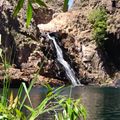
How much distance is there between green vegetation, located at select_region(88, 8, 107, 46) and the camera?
356 feet

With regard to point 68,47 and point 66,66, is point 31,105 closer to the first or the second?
point 66,66

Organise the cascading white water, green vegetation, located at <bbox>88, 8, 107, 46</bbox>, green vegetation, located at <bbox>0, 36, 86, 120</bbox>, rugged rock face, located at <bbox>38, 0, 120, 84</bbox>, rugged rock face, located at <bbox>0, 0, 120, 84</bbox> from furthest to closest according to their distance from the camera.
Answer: green vegetation, located at <bbox>88, 8, 107, 46</bbox>
rugged rock face, located at <bbox>38, 0, 120, 84</bbox>
rugged rock face, located at <bbox>0, 0, 120, 84</bbox>
the cascading white water
green vegetation, located at <bbox>0, 36, 86, 120</bbox>

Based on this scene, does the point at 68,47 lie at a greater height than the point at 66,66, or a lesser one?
greater

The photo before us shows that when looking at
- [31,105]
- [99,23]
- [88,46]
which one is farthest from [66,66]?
[31,105]

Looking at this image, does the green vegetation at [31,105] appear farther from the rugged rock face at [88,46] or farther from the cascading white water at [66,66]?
the rugged rock face at [88,46]

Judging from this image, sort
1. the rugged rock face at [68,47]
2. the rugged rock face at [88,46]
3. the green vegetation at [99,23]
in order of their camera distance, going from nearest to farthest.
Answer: the rugged rock face at [68,47] < the rugged rock face at [88,46] < the green vegetation at [99,23]

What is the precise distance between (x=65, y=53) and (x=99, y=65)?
9.18m

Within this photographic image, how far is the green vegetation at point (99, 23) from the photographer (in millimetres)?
108625

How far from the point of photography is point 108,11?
117m

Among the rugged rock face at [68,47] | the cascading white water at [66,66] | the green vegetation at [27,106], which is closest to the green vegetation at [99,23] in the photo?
the rugged rock face at [68,47]

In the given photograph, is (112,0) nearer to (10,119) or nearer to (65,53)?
(65,53)

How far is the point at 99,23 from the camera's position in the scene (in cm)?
11338

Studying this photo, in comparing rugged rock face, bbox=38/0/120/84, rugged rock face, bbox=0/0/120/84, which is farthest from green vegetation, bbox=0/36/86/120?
rugged rock face, bbox=38/0/120/84

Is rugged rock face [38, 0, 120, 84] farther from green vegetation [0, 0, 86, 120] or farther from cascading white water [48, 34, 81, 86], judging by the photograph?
green vegetation [0, 0, 86, 120]
